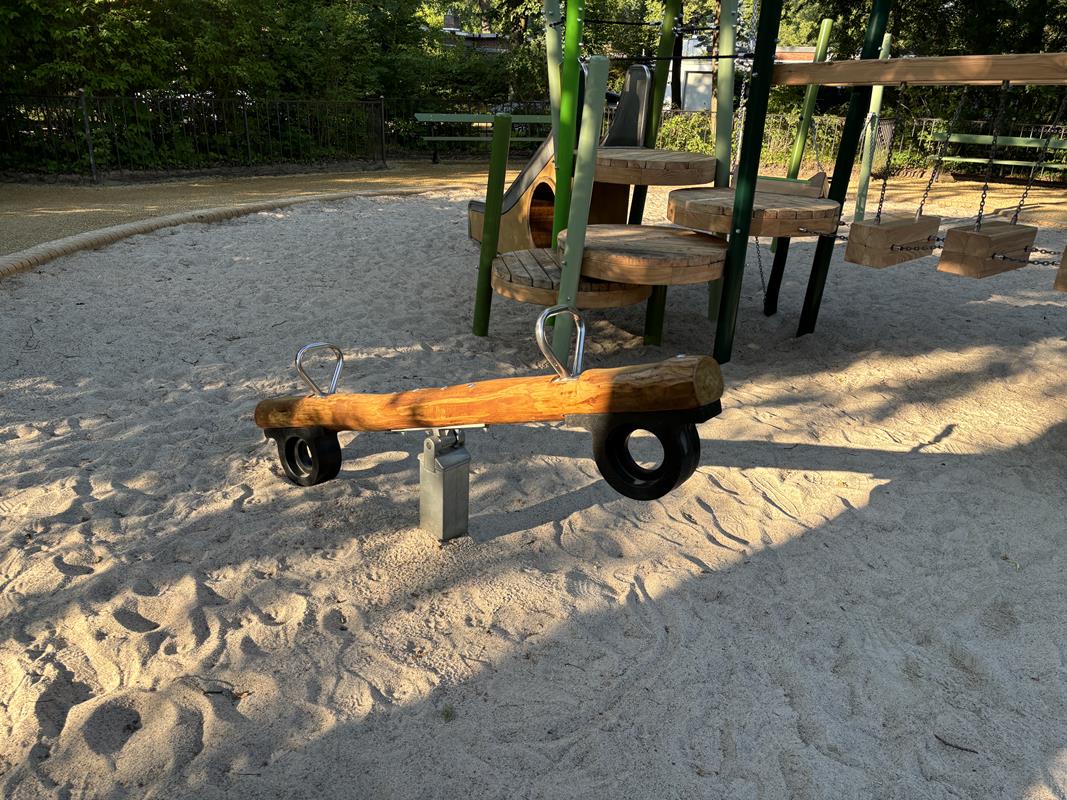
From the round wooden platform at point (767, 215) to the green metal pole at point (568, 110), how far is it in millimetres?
636

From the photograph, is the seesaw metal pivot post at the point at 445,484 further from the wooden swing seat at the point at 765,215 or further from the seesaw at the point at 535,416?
the wooden swing seat at the point at 765,215

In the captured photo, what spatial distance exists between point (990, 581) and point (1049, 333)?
352 cm

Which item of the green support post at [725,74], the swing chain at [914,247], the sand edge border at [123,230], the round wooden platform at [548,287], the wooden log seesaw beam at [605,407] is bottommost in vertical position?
the sand edge border at [123,230]

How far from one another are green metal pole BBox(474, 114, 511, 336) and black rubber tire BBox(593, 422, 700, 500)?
2.85 m

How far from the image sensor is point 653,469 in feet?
6.98

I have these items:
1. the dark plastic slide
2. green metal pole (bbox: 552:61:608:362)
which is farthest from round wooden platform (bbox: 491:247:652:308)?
the dark plastic slide

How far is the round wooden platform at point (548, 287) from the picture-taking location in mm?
4277

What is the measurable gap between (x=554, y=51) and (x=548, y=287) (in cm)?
152

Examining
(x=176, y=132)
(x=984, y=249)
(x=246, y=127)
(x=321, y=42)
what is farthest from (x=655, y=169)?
(x=321, y=42)

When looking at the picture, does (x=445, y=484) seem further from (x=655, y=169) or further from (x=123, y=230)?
(x=123, y=230)

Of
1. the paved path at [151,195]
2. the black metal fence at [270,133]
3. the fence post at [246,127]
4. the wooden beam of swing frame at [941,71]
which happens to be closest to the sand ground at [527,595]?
the wooden beam of swing frame at [941,71]

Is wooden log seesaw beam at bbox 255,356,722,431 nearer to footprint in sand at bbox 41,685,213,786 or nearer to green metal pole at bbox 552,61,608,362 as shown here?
footprint in sand at bbox 41,685,213,786

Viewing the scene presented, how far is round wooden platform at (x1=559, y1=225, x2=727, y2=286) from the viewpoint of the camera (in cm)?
400

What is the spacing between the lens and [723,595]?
2.66 metres
